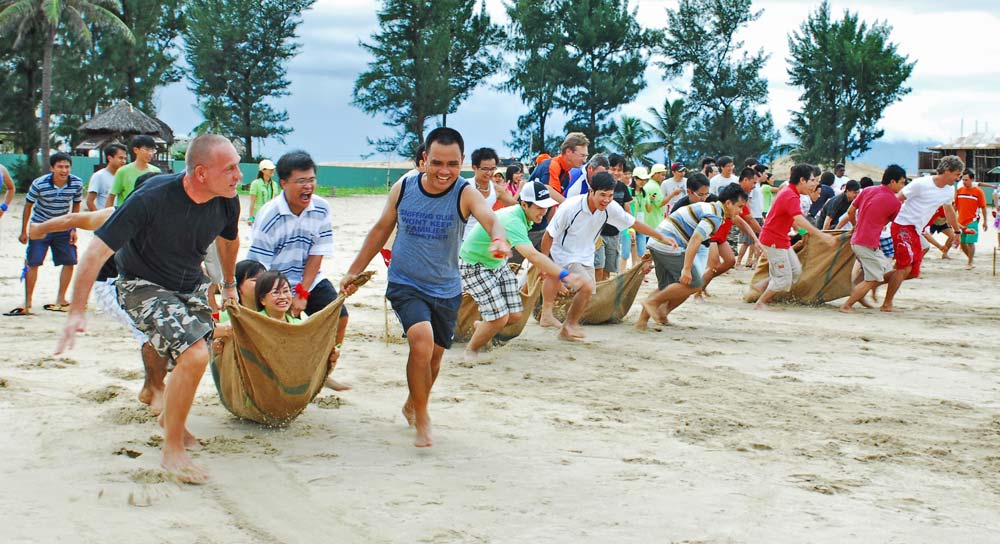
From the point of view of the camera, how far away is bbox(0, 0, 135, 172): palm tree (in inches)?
1292

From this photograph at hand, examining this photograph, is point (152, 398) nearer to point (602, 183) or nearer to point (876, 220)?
point (602, 183)

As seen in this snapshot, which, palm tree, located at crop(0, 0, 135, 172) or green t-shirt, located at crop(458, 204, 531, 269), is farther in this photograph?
palm tree, located at crop(0, 0, 135, 172)

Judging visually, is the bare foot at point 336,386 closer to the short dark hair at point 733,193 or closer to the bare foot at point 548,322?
the bare foot at point 548,322

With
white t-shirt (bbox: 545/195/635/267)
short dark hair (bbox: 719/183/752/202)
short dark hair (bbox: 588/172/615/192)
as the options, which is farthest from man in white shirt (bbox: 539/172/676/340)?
short dark hair (bbox: 719/183/752/202)

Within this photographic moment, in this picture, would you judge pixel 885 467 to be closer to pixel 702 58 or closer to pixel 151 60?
pixel 151 60

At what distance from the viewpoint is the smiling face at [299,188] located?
623 centimetres

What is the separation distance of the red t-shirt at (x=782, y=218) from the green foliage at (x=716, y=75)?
45.6 meters

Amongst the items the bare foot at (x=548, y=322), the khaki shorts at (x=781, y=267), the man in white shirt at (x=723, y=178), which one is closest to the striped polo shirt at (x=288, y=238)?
the bare foot at (x=548, y=322)

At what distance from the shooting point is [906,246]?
38.4ft

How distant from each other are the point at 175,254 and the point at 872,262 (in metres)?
8.79

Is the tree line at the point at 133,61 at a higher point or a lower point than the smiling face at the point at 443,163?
higher

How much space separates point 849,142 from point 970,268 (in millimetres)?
40174

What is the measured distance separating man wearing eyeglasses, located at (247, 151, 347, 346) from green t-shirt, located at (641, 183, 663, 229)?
28.6 ft

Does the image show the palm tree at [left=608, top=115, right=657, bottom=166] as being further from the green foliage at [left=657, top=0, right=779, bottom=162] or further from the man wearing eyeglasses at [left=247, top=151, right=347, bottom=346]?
the man wearing eyeglasses at [left=247, top=151, right=347, bottom=346]
